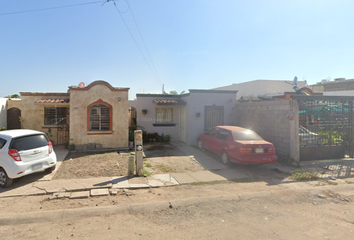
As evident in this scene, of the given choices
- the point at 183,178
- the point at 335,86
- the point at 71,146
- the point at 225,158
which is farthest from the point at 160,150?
the point at 335,86

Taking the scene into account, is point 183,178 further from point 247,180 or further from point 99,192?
point 99,192

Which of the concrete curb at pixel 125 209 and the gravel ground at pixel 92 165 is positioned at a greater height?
the gravel ground at pixel 92 165

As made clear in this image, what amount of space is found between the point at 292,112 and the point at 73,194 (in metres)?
8.65

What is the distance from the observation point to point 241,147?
8.23 meters

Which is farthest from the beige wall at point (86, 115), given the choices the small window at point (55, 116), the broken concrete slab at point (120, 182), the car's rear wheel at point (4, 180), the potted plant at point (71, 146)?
the car's rear wheel at point (4, 180)

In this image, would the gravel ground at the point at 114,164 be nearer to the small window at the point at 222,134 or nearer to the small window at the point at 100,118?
the small window at the point at 100,118

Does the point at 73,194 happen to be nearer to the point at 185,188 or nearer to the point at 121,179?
the point at 121,179

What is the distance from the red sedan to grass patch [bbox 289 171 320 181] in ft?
2.66

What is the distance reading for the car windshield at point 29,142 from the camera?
657cm

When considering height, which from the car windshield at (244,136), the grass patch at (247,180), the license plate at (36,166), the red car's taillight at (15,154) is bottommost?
the grass patch at (247,180)

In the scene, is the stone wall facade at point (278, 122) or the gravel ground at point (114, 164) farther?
the stone wall facade at point (278, 122)

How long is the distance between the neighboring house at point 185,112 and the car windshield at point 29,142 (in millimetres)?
7412

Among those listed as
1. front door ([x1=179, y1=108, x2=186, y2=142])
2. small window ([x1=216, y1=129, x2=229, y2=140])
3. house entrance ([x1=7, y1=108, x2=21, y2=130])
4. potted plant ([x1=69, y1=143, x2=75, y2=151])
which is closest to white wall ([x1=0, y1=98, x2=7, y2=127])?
house entrance ([x1=7, y1=108, x2=21, y2=130])

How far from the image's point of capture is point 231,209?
5.28 m
